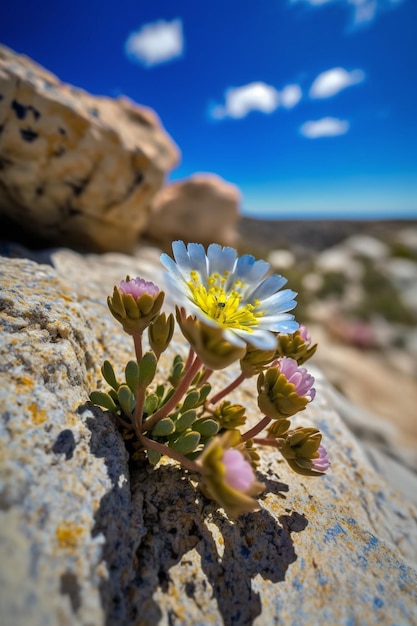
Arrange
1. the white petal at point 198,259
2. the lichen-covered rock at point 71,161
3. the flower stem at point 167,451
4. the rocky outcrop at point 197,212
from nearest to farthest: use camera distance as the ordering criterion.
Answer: the flower stem at point 167,451 → the white petal at point 198,259 → the lichen-covered rock at point 71,161 → the rocky outcrop at point 197,212

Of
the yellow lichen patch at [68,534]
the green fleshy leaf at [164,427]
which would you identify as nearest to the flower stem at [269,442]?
the green fleshy leaf at [164,427]

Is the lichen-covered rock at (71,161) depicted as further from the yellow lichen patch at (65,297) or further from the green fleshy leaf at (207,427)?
the green fleshy leaf at (207,427)

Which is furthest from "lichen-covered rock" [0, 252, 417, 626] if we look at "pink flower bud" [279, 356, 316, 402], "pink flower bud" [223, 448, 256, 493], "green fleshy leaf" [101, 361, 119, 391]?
"pink flower bud" [279, 356, 316, 402]


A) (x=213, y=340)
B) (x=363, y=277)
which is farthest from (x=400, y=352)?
(x=213, y=340)

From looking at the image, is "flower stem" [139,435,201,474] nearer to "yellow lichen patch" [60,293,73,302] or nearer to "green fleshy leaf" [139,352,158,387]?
"green fleshy leaf" [139,352,158,387]


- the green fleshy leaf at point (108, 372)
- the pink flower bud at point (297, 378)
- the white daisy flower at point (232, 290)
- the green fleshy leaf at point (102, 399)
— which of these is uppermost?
the white daisy flower at point (232, 290)

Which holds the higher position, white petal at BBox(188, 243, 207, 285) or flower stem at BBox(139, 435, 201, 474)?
white petal at BBox(188, 243, 207, 285)

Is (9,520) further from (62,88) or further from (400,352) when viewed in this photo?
(400,352)
